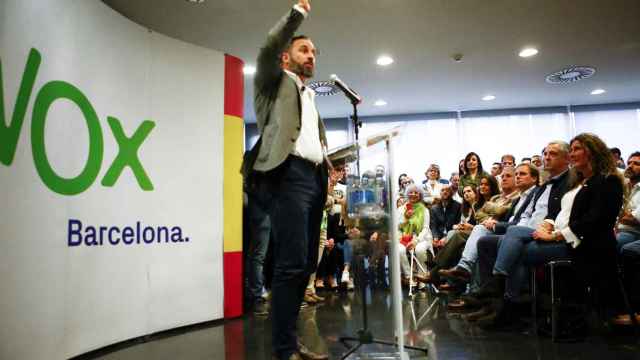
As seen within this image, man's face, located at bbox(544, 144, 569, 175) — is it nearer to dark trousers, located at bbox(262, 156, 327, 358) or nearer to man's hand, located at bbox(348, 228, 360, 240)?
man's hand, located at bbox(348, 228, 360, 240)

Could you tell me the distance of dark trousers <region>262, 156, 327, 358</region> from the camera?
1651 millimetres

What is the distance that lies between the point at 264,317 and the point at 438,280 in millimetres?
1738

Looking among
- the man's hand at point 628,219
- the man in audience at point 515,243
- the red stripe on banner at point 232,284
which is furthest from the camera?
the red stripe on banner at point 232,284

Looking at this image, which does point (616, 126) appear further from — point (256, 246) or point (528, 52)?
point (256, 246)

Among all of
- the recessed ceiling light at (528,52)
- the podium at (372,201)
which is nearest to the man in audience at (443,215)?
the recessed ceiling light at (528,52)

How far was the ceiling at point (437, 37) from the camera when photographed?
13.8 feet

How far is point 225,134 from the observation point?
3.21 m

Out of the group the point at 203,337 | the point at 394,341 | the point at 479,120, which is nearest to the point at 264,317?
the point at 203,337

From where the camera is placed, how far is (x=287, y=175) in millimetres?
1702

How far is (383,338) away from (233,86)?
214 cm

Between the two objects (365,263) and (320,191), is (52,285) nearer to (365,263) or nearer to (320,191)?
(320,191)

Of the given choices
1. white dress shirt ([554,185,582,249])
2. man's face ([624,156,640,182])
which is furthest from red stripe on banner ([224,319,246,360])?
man's face ([624,156,640,182])

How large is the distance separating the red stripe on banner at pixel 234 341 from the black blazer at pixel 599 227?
5.78 feet

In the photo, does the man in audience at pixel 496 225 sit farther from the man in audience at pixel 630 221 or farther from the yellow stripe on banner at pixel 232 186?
the yellow stripe on banner at pixel 232 186
